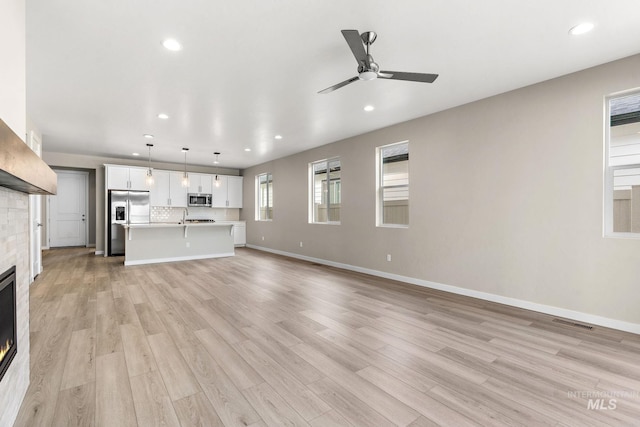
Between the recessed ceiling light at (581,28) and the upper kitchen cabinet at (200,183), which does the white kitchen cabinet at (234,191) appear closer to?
A: the upper kitchen cabinet at (200,183)

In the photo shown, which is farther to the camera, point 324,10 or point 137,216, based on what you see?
point 137,216

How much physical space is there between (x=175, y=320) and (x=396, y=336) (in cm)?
231

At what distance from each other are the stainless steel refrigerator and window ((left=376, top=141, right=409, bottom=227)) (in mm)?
6435

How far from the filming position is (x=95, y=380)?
203 centimetres

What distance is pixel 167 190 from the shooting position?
335 inches

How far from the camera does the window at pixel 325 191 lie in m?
6.50

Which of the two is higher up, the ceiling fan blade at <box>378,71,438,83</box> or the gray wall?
the ceiling fan blade at <box>378,71,438,83</box>

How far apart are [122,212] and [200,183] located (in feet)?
7.29

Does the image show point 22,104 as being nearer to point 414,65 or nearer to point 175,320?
point 175,320

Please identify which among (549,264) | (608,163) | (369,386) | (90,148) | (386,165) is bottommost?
(369,386)

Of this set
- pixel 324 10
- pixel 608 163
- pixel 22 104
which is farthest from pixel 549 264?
pixel 22 104

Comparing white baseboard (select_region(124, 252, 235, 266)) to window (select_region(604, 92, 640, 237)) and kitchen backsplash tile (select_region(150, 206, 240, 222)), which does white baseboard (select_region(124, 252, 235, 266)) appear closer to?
kitchen backsplash tile (select_region(150, 206, 240, 222))

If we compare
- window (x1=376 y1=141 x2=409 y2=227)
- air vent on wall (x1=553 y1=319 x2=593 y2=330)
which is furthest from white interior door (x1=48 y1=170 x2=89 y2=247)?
air vent on wall (x1=553 y1=319 x2=593 y2=330)

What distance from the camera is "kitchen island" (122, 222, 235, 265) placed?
6.39 m
